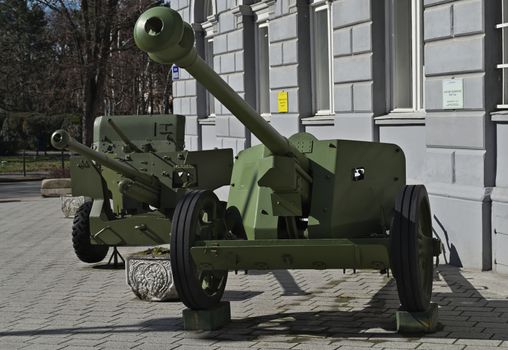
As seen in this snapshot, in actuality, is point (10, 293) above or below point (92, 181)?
below

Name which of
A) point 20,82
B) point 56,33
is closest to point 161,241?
point 56,33

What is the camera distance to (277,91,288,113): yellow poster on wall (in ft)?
45.8

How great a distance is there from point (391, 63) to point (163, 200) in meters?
3.14

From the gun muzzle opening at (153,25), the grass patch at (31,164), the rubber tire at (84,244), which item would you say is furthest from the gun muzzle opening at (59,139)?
the grass patch at (31,164)

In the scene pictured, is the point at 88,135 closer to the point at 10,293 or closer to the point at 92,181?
the point at 92,181

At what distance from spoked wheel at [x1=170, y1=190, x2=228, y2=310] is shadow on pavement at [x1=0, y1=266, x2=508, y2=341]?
0.98ft

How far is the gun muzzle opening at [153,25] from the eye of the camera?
517cm

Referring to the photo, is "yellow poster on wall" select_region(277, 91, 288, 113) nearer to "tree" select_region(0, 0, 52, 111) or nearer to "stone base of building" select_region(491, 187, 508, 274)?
"stone base of building" select_region(491, 187, 508, 274)

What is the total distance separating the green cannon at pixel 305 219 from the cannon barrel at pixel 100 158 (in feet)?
6.28

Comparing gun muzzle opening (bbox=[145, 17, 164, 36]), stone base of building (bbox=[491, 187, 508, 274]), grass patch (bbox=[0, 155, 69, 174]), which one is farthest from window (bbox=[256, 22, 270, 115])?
grass patch (bbox=[0, 155, 69, 174])

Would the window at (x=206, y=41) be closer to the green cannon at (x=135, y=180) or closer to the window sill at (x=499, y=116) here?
the green cannon at (x=135, y=180)

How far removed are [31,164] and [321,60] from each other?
28.7 meters

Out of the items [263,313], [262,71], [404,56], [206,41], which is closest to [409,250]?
[263,313]

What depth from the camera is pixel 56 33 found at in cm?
3356
